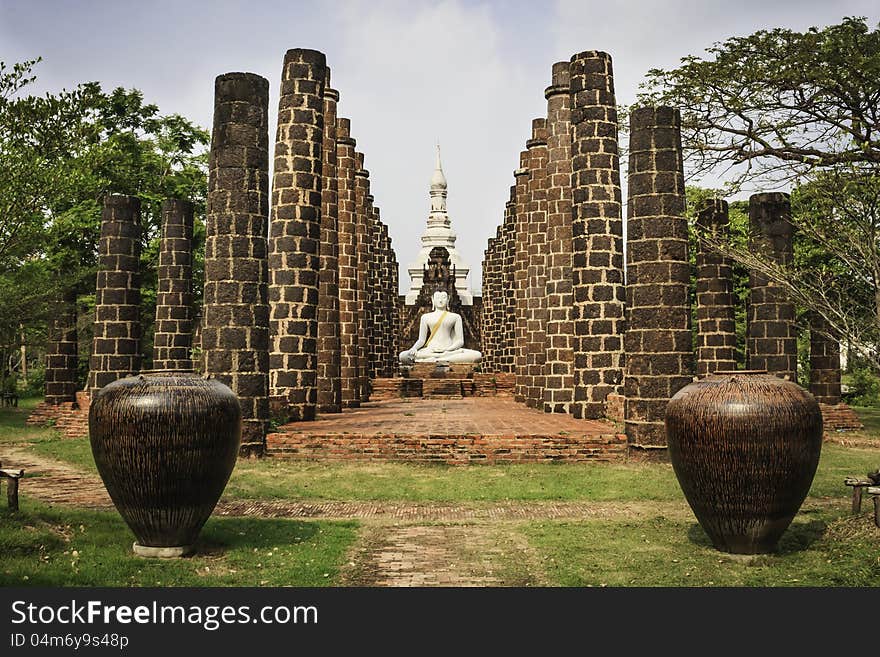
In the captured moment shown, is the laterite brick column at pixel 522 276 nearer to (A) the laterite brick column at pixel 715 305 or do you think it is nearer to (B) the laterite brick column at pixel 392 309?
(A) the laterite brick column at pixel 715 305

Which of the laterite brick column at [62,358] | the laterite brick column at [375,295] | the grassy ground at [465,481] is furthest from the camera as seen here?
the laterite brick column at [375,295]

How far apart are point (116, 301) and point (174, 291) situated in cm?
Result: 211

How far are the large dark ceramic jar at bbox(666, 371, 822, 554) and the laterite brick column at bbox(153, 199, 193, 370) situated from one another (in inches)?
719

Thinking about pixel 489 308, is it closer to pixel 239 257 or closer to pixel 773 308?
pixel 773 308

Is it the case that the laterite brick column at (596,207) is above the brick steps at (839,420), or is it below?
above

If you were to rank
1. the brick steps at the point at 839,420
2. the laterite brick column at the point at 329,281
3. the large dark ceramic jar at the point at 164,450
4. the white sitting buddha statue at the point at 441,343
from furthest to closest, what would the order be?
the white sitting buddha statue at the point at 441,343 → the brick steps at the point at 839,420 → the laterite brick column at the point at 329,281 → the large dark ceramic jar at the point at 164,450

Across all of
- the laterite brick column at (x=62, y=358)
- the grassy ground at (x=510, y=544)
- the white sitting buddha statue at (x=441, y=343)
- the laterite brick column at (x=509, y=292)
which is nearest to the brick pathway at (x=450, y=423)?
the grassy ground at (x=510, y=544)

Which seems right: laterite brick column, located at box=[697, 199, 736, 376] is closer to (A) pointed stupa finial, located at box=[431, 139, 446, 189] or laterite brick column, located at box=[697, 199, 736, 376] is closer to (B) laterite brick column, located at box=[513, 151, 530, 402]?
(B) laterite brick column, located at box=[513, 151, 530, 402]

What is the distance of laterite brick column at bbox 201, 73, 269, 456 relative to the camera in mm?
13969

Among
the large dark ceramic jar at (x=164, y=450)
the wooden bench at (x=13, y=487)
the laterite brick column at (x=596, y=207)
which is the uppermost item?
the laterite brick column at (x=596, y=207)

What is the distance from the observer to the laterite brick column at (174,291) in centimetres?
2342

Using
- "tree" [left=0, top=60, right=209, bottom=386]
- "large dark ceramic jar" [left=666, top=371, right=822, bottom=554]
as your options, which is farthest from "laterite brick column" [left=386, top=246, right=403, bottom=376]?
"large dark ceramic jar" [left=666, top=371, right=822, bottom=554]

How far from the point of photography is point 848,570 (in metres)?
7.05

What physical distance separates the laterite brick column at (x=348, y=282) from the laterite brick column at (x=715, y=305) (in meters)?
8.95
